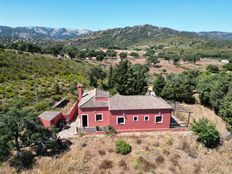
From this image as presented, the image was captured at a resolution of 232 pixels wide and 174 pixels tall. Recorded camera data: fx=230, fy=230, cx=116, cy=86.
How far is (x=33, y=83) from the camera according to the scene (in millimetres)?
49750

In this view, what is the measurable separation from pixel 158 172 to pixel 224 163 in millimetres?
8875

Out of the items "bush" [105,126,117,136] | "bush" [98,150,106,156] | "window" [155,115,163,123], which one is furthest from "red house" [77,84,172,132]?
"bush" [98,150,106,156]

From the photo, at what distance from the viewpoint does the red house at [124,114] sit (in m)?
28.9

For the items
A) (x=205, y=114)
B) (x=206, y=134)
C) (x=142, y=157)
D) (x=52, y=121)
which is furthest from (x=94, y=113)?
(x=205, y=114)

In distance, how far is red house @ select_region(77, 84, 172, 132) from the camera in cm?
2895

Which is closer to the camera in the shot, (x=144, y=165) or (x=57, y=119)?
(x=144, y=165)

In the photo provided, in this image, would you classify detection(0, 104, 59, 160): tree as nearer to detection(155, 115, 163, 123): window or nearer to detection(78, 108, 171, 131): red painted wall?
detection(78, 108, 171, 131): red painted wall

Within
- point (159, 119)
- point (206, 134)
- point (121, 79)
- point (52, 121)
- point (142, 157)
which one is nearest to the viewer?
→ point (142, 157)

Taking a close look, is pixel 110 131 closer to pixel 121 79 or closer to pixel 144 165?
pixel 144 165

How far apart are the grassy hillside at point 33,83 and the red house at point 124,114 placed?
10.3 m

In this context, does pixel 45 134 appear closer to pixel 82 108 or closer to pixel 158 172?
pixel 82 108

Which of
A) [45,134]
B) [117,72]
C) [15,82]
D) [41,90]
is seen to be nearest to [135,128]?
[45,134]

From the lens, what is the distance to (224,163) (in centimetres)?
2755

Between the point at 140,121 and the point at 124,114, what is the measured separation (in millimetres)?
2319
